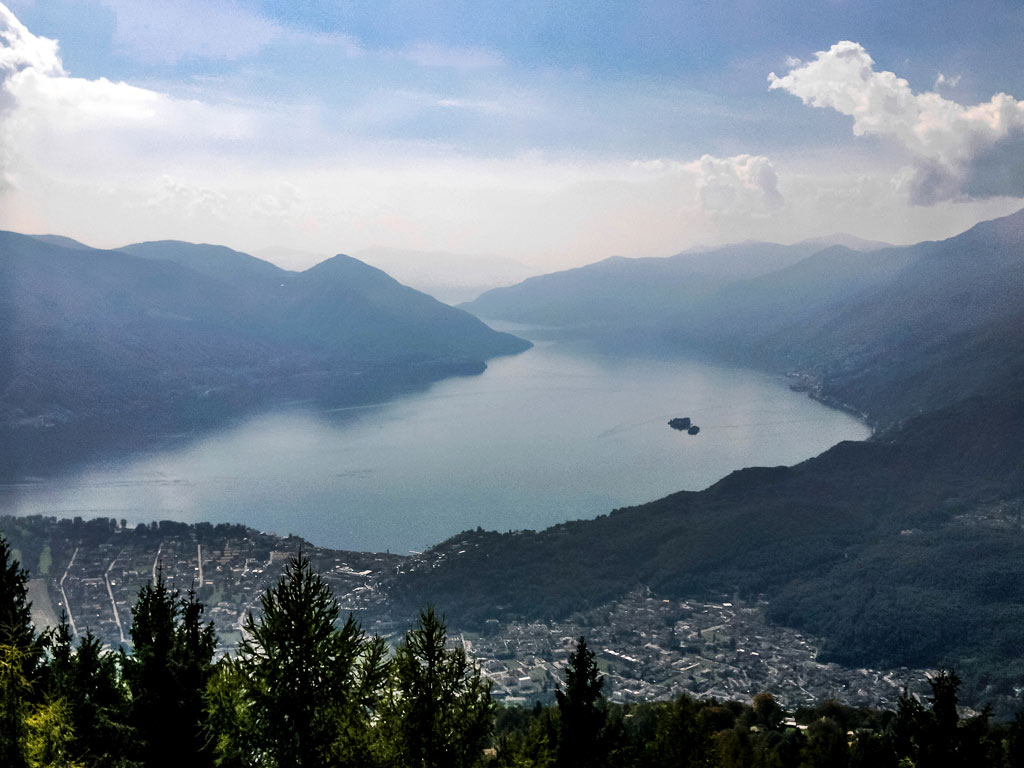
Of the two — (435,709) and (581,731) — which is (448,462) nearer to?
(581,731)

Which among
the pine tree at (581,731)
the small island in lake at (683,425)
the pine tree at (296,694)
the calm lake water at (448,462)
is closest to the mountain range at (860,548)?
the calm lake water at (448,462)

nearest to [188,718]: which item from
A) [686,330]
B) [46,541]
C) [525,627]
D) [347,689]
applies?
[347,689]

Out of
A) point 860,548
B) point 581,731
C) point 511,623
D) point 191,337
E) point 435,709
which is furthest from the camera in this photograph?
point 191,337

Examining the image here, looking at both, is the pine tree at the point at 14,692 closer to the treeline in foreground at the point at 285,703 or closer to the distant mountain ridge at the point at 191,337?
the treeline in foreground at the point at 285,703

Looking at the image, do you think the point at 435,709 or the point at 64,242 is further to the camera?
the point at 64,242

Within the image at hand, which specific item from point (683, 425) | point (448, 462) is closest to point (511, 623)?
point (448, 462)
